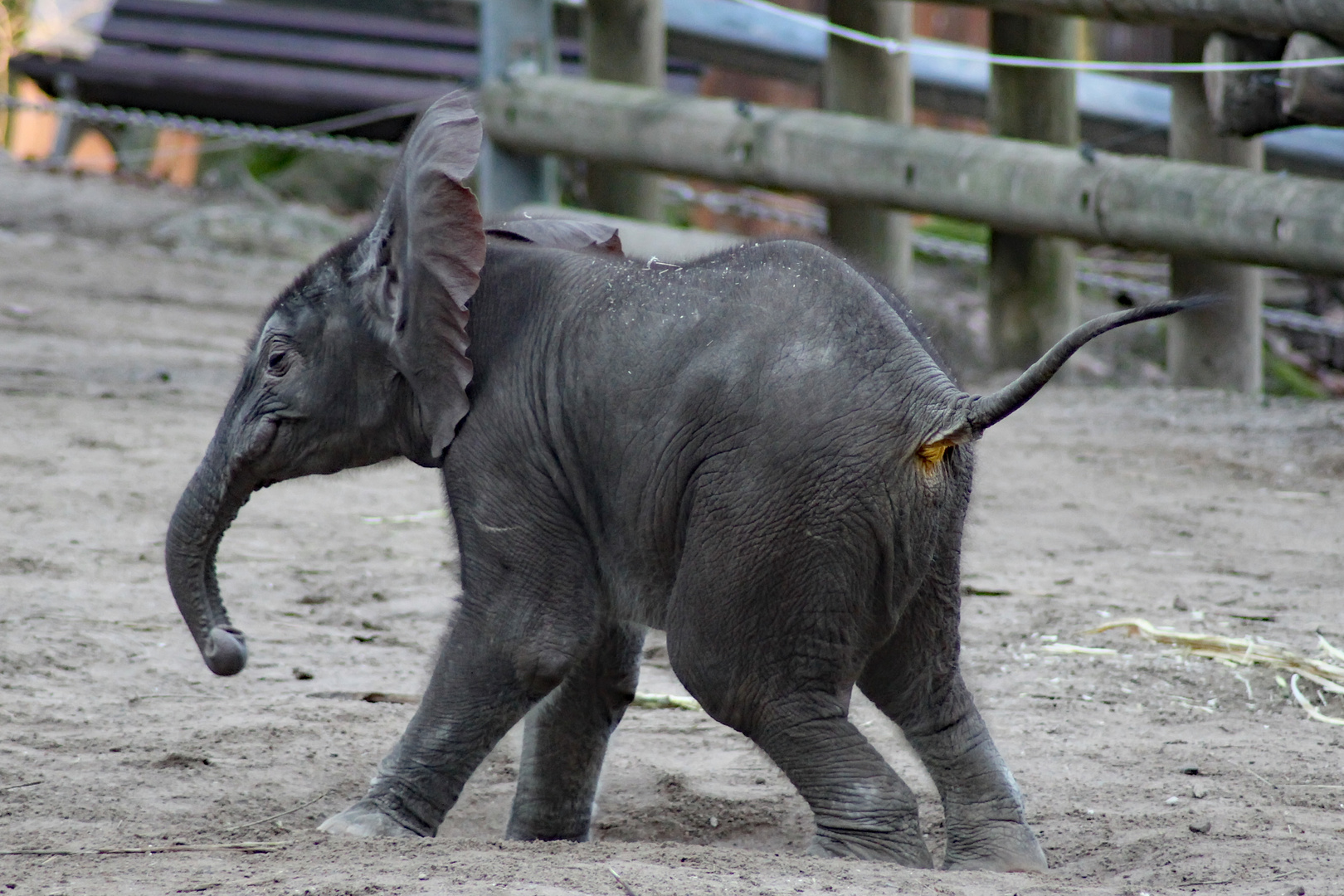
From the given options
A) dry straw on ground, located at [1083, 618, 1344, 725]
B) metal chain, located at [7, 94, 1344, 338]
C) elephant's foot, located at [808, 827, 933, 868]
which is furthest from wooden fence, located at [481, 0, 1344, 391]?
elephant's foot, located at [808, 827, 933, 868]

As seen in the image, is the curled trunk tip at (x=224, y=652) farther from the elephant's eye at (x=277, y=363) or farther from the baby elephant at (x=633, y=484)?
the elephant's eye at (x=277, y=363)

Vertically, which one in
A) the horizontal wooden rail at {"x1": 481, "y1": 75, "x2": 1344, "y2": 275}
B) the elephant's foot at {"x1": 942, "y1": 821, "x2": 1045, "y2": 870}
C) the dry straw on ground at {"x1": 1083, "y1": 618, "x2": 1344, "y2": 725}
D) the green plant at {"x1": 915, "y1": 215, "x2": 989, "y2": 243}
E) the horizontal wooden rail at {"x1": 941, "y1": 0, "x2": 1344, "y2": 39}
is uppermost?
the horizontal wooden rail at {"x1": 941, "y1": 0, "x2": 1344, "y2": 39}

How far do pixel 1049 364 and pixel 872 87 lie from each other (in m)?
6.90

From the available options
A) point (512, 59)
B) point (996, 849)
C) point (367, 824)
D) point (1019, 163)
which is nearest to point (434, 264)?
point (367, 824)

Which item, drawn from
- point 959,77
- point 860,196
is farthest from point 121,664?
point 959,77

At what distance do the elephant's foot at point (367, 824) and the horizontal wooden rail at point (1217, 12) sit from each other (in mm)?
5028

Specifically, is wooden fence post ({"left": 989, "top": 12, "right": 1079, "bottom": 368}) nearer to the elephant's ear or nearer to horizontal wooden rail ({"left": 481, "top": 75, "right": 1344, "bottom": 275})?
horizontal wooden rail ({"left": 481, "top": 75, "right": 1344, "bottom": 275})

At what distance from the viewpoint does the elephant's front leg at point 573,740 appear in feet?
13.7

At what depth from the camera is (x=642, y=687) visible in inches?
203

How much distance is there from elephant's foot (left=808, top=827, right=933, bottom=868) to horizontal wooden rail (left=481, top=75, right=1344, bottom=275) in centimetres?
440

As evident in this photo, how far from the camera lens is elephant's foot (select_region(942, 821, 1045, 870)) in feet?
12.2

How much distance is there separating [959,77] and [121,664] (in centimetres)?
755

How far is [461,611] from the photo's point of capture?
3836 mm

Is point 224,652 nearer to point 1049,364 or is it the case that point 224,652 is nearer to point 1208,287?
point 1049,364
